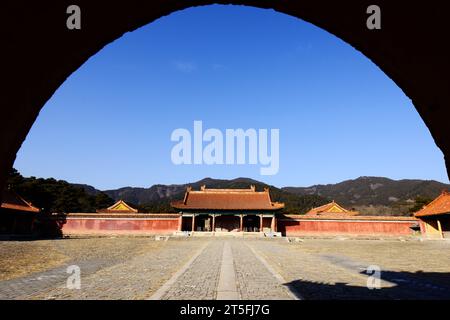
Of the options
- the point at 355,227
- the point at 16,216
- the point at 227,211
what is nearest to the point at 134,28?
the point at 16,216

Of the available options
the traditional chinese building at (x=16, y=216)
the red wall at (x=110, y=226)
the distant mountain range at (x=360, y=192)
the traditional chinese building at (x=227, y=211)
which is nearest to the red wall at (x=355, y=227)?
the traditional chinese building at (x=227, y=211)

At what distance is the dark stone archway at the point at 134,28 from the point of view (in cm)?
181

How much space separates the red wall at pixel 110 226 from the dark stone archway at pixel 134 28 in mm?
33263

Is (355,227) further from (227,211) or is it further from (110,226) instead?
(110,226)

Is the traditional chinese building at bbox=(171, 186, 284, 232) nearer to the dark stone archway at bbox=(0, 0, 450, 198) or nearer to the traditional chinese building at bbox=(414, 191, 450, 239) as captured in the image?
the traditional chinese building at bbox=(414, 191, 450, 239)

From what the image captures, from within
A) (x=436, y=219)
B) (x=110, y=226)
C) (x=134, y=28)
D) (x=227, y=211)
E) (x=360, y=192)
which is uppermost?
(x=134, y=28)

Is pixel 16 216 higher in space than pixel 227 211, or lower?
lower

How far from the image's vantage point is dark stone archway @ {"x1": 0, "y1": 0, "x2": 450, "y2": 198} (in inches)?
71.4

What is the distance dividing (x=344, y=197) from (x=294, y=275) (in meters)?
164

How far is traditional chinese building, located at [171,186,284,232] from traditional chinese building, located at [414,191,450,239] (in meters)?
14.4

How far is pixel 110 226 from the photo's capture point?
33.2 metres

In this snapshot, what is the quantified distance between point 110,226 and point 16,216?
851cm

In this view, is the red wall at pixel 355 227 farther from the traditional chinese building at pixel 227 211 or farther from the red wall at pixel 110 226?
the red wall at pixel 110 226
